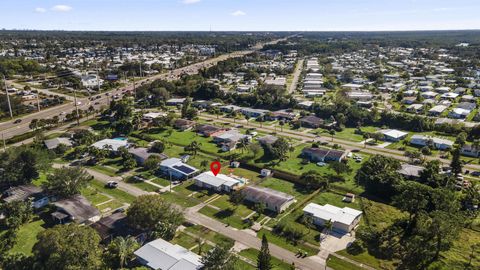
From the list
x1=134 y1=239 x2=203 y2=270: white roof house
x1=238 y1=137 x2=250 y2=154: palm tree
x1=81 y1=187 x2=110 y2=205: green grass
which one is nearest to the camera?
x1=134 y1=239 x2=203 y2=270: white roof house

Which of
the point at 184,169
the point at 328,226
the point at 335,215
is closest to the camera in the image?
the point at 328,226

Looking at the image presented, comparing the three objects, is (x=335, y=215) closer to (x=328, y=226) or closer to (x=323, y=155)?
(x=328, y=226)

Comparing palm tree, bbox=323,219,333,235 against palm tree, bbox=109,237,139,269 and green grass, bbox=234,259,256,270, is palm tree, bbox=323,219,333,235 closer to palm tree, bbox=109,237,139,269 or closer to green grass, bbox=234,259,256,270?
green grass, bbox=234,259,256,270

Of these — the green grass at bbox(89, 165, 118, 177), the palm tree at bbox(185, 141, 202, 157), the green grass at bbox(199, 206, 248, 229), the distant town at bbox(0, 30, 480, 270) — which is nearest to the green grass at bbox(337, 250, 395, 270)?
the distant town at bbox(0, 30, 480, 270)

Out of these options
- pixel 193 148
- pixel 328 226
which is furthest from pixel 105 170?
pixel 328 226

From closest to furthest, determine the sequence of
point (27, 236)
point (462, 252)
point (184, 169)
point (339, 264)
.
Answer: point (339, 264) → point (462, 252) → point (27, 236) → point (184, 169)

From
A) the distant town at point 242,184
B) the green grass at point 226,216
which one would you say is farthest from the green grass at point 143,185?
the green grass at point 226,216

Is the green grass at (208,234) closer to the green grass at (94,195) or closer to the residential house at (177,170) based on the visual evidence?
the residential house at (177,170)
